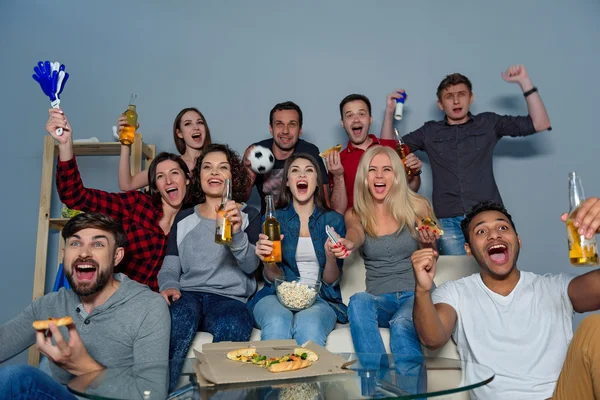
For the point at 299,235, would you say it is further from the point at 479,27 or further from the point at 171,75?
the point at 479,27

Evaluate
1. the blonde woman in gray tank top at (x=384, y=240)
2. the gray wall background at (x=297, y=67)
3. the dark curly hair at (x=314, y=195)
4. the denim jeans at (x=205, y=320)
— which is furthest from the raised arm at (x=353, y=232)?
the gray wall background at (x=297, y=67)

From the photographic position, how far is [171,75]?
149 inches

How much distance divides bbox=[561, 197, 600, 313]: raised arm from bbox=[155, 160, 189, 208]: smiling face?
1.68 meters

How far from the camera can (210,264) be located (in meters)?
2.33

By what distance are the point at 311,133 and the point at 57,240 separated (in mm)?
1697

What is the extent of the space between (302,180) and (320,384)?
1.34 m

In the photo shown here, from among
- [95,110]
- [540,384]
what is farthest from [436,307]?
[95,110]

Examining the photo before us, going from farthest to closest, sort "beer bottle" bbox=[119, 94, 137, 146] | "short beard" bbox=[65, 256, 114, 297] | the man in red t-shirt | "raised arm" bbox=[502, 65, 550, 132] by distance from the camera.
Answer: "raised arm" bbox=[502, 65, 550, 132]
the man in red t-shirt
"beer bottle" bbox=[119, 94, 137, 146]
"short beard" bbox=[65, 256, 114, 297]

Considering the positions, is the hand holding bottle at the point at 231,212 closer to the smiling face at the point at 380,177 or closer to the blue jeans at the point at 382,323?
the blue jeans at the point at 382,323

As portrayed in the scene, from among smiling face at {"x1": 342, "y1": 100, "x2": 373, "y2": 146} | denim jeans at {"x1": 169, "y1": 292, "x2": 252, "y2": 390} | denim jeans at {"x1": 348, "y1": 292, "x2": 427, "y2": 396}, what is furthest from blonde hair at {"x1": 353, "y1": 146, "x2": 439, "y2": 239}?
denim jeans at {"x1": 169, "y1": 292, "x2": 252, "y2": 390}

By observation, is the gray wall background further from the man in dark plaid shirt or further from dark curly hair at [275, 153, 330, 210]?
dark curly hair at [275, 153, 330, 210]

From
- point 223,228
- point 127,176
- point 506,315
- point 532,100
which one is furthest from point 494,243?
point 127,176

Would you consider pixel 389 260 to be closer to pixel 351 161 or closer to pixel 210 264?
pixel 210 264

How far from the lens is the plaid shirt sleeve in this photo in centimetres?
239
